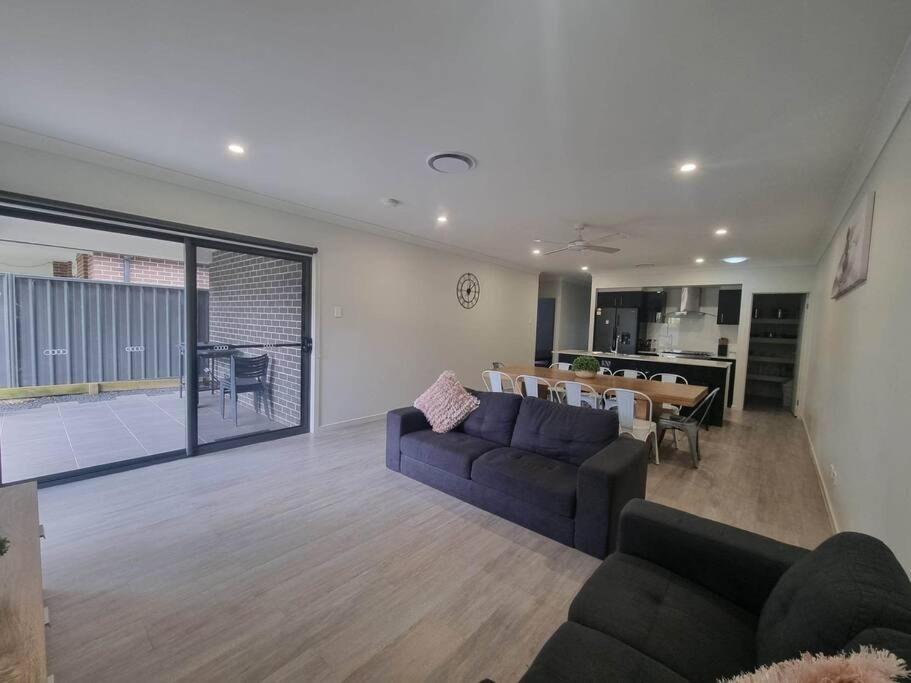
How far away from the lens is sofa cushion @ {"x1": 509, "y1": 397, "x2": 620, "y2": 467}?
2.71 metres

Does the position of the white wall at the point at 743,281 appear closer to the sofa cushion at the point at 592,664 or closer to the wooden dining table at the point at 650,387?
the wooden dining table at the point at 650,387

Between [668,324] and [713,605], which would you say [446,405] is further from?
[668,324]

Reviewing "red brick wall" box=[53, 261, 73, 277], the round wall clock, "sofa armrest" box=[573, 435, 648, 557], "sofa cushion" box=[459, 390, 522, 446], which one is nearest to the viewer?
"sofa armrest" box=[573, 435, 648, 557]

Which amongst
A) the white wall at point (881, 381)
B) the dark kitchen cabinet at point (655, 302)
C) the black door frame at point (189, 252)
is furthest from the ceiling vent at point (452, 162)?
the dark kitchen cabinet at point (655, 302)

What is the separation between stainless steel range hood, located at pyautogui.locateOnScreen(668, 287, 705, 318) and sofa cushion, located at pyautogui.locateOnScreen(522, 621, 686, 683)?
7.78 metres

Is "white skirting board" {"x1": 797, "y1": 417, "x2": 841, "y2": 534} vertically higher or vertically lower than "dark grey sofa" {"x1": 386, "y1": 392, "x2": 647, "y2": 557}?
lower

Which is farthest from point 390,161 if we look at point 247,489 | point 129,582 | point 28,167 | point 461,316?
point 461,316

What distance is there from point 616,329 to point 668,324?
1.13 m

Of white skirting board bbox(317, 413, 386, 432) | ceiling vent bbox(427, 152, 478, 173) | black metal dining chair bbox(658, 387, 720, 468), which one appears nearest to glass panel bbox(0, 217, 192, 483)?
white skirting board bbox(317, 413, 386, 432)

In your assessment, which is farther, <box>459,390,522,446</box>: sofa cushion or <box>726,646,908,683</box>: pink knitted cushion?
<box>459,390,522,446</box>: sofa cushion

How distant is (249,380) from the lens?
178 inches

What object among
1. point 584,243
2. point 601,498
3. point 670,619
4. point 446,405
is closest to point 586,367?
point 584,243

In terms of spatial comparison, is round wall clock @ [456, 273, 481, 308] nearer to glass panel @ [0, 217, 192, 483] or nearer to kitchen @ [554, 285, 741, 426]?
kitchen @ [554, 285, 741, 426]

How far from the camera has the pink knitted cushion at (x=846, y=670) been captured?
0.59 m
